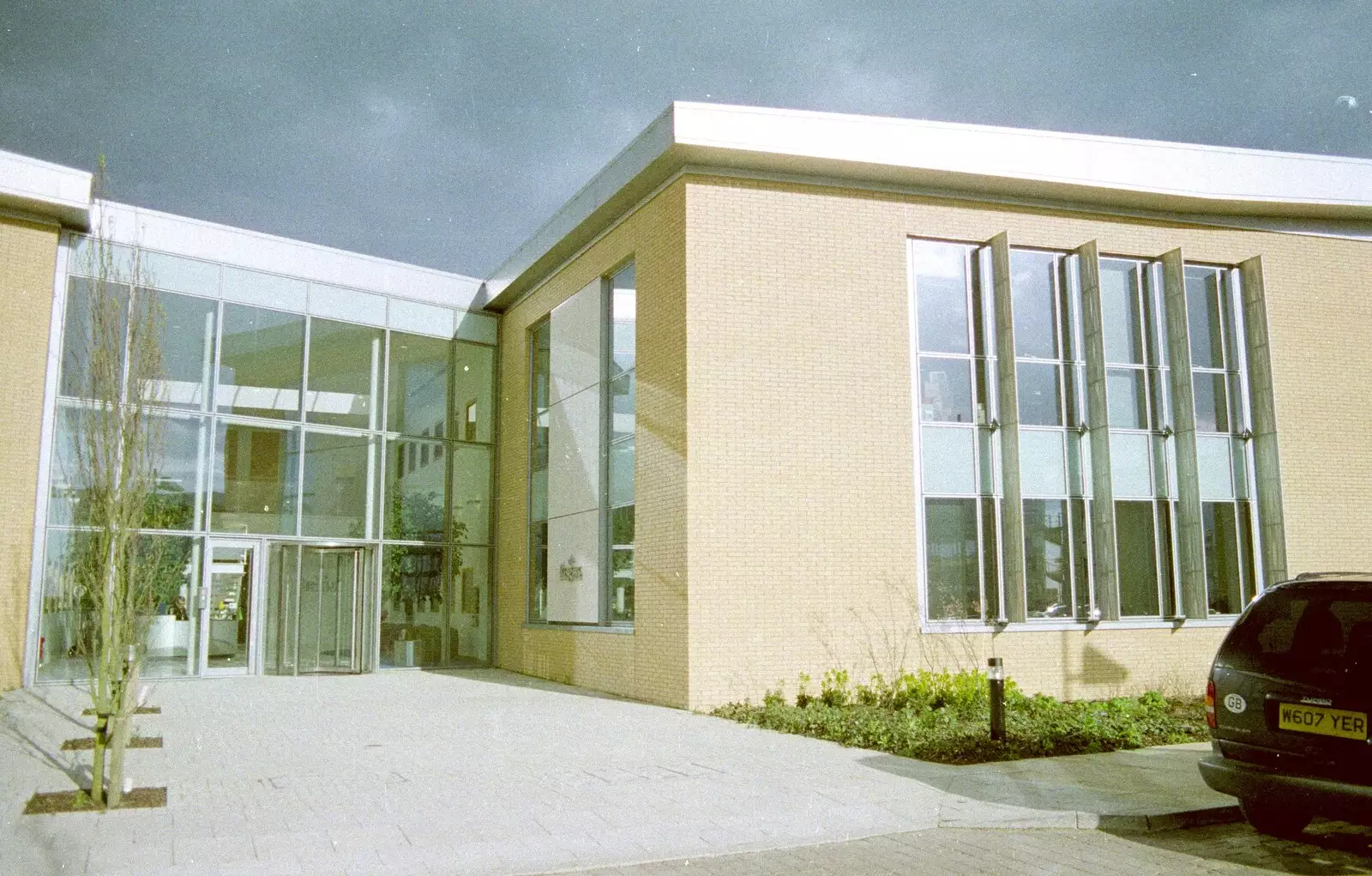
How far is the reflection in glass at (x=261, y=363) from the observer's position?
1805 cm

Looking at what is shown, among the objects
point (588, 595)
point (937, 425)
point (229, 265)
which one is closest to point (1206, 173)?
point (937, 425)

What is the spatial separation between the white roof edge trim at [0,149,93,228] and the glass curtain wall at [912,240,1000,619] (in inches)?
479

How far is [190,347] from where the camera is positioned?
17.8m

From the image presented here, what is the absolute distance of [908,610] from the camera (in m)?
13.8

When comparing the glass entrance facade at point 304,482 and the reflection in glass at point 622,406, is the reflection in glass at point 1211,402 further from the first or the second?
the glass entrance facade at point 304,482

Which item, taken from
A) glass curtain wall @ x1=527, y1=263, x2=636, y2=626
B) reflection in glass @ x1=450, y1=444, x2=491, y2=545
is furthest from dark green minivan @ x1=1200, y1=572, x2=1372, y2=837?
reflection in glass @ x1=450, y1=444, x2=491, y2=545

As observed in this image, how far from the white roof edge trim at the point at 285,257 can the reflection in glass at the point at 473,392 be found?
94 cm

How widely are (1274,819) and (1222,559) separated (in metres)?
9.97

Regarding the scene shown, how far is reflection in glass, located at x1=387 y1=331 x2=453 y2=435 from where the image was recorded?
19969 millimetres

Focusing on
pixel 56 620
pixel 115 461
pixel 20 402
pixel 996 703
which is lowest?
pixel 996 703

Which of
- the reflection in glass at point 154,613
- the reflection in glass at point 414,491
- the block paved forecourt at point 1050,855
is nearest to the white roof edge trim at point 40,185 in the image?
the reflection in glass at point 154,613

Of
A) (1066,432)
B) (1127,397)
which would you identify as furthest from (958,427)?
(1127,397)

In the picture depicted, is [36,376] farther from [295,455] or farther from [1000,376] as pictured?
[1000,376]

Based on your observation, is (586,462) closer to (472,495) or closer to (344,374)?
(472,495)
